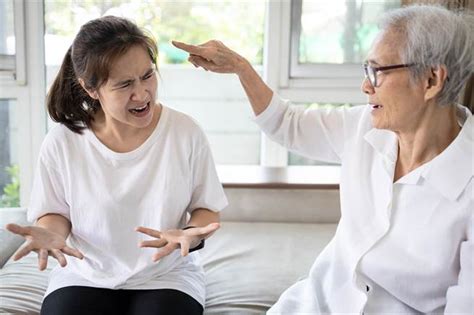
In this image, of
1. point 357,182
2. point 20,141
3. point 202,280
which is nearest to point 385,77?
point 357,182

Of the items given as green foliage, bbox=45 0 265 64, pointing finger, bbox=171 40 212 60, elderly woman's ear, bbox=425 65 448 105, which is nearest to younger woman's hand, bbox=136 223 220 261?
pointing finger, bbox=171 40 212 60

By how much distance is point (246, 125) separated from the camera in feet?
11.6

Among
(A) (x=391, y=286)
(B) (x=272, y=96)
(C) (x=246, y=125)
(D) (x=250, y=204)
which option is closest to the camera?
(A) (x=391, y=286)

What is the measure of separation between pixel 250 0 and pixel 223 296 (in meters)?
2.04

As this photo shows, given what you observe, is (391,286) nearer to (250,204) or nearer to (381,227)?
(381,227)

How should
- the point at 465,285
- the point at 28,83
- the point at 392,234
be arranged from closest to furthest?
the point at 465,285
the point at 392,234
the point at 28,83

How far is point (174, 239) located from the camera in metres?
1.41

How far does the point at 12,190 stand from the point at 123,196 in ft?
6.60

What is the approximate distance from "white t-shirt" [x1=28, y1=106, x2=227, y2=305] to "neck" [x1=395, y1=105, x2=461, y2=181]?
1.79ft

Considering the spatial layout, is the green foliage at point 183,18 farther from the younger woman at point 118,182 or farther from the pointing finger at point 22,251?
the pointing finger at point 22,251

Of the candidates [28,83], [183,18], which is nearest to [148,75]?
[28,83]

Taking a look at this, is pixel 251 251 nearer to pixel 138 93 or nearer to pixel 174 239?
pixel 174 239

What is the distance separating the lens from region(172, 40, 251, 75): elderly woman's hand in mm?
1623

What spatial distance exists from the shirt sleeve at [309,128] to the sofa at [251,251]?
1.41ft
